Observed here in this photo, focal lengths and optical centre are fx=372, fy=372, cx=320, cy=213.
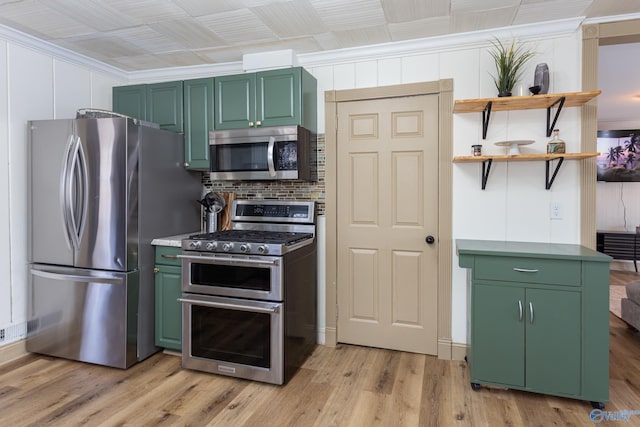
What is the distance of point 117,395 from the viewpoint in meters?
2.30

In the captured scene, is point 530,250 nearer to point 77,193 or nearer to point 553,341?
point 553,341

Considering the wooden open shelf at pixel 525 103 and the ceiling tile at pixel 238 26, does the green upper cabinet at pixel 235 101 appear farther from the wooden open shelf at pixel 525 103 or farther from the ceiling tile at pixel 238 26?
the wooden open shelf at pixel 525 103

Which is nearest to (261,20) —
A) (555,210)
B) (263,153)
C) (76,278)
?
(263,153)

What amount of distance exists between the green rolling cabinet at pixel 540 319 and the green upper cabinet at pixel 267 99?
1.55m

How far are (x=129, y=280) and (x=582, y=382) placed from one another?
2.95 meters

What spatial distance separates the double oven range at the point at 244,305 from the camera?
7.84 feet

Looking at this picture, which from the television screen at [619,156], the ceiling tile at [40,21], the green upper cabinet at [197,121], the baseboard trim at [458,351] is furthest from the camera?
the television screen at [619,156]

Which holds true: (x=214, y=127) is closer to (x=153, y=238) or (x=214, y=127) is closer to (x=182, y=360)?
(x=153, y=238)

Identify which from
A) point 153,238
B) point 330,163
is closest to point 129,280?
point 153,238

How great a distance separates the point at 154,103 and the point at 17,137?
1.01 m

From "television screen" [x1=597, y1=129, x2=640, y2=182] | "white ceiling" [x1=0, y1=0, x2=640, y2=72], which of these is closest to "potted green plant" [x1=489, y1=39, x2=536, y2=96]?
"white ceiling" [x1=0, y1=0, x2=640, y2=72]

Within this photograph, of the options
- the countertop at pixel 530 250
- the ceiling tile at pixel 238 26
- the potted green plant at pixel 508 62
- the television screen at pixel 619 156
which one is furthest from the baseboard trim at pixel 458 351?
the television screen at pixel 619 156

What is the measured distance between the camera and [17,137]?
110 inches

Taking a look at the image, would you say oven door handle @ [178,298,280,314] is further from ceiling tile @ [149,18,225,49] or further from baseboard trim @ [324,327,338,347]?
ceiling tile @ [149,18,225,49]
